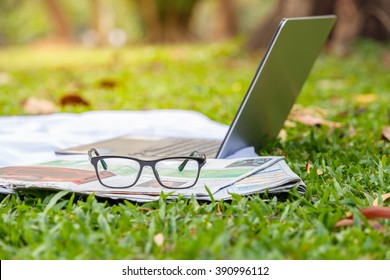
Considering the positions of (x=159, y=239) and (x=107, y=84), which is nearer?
(x=159, y=239)

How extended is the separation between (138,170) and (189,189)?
0.51 feet

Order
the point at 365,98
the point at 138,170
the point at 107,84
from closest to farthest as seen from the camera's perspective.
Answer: the point at 138,170
the point at 365,98
the point at 107,84

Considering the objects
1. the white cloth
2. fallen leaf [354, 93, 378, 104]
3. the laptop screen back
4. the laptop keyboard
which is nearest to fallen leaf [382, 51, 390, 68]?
fallen leaf [354, 93, 378, 104]

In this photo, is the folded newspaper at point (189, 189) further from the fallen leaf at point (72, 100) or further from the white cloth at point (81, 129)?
the fallen leaf at point (72, 100)

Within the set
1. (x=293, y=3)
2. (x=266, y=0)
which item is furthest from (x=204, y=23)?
(x=293, y=3)

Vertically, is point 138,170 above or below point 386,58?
above

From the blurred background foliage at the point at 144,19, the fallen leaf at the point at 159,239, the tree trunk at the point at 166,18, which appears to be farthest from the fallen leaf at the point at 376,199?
the tree trunk at the point at 166,18

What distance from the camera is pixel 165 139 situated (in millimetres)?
2279

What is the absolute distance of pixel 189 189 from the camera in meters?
1.50

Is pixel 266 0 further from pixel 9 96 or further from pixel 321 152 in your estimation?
pixel 321 152

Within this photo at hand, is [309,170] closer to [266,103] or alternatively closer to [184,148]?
[266,103]

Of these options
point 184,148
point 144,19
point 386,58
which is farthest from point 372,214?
point 144,19

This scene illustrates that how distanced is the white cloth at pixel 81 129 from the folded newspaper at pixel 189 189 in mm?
373
